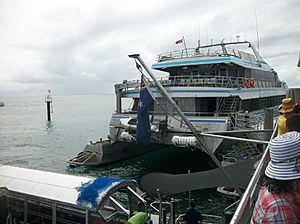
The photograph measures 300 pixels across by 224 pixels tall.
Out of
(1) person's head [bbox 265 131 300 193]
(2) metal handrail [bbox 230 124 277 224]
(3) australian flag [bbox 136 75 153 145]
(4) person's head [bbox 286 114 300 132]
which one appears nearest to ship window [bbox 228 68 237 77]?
(3) australian flag [bbox 136 75 153 145]

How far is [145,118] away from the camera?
1464 centimetres

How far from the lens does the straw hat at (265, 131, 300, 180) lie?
6.97ft

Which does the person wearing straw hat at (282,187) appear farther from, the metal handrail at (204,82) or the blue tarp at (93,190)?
the metal handrail at (204,82)

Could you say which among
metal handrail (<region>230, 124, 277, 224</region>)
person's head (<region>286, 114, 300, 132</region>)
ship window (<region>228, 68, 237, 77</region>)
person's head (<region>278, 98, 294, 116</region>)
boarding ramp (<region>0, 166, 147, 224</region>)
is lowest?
boarding ramp (<region>0, 166, 147, 224</region>)

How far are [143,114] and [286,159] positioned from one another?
481 inches

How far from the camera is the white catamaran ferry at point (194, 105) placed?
17.2 meters

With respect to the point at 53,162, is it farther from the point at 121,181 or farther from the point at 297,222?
the point at 297,222

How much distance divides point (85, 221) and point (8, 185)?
272 centimetres

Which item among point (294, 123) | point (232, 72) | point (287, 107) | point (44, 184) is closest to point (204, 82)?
point (232, 72)

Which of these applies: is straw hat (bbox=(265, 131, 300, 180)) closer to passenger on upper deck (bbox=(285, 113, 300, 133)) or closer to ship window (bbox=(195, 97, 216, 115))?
passenger on upper deck (bbox=(285, 113, 300, 133))

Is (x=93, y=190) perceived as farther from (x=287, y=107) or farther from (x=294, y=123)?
(x=294, y=123)

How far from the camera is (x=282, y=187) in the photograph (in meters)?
2.09

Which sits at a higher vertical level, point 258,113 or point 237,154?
point 258,113

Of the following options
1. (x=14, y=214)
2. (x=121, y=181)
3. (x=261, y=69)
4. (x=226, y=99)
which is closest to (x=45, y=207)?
(x=14, y=214)
